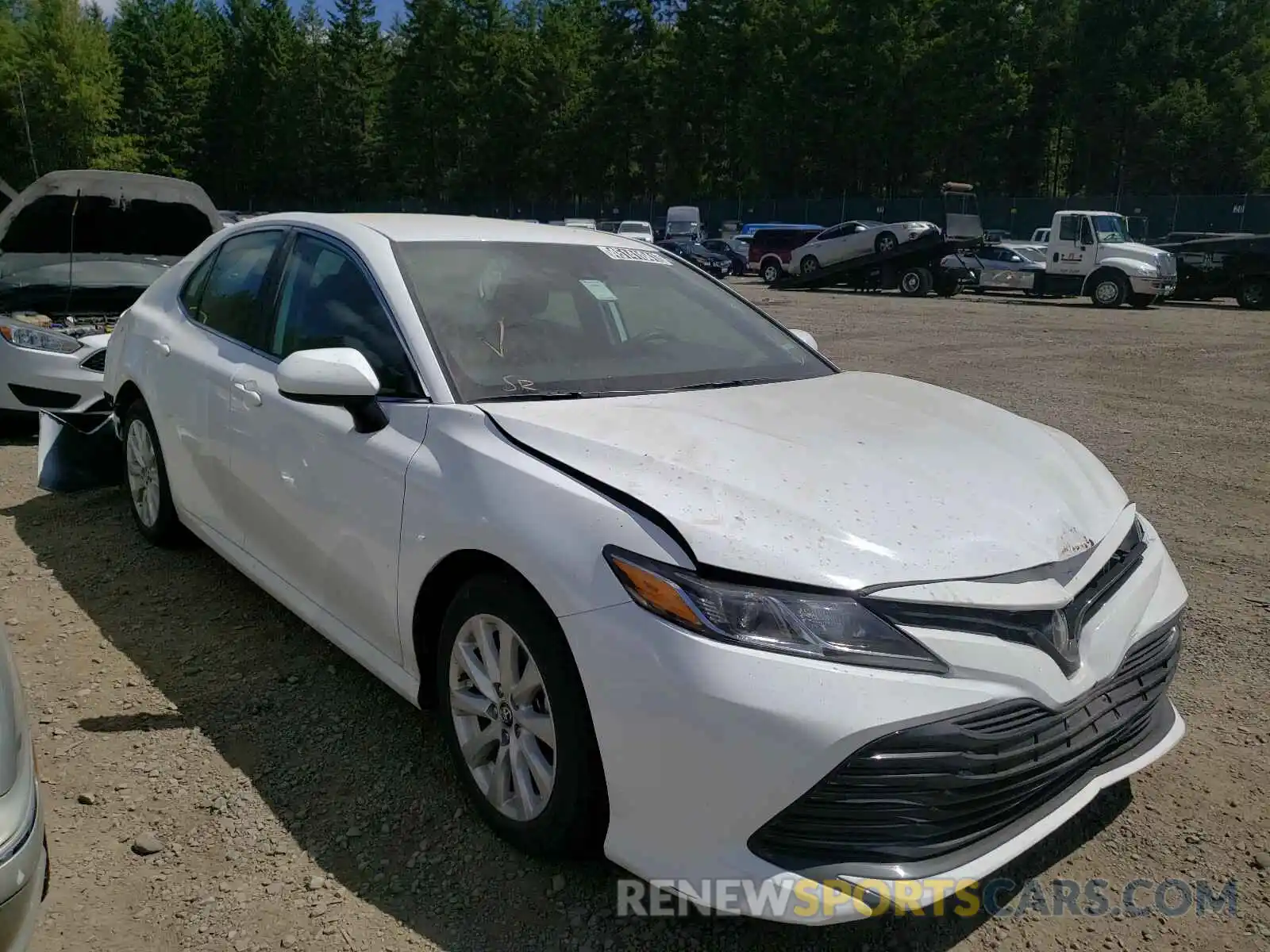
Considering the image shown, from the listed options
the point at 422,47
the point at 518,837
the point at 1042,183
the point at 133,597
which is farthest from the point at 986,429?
the point at 422,47

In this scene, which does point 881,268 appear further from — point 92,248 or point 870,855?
point 870,855

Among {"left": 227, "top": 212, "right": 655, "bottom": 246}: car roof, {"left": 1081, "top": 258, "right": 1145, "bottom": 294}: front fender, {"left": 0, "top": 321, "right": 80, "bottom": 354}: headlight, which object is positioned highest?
{"left": 1081, "top": 258, "right": 1145, "bottom": 294}: front fender

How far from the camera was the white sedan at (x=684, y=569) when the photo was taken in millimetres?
2020

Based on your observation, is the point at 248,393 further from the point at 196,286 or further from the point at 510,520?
the point at 510,520

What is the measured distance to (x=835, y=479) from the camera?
240 cm

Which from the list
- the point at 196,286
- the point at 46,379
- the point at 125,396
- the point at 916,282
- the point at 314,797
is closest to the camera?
the point at 314,797

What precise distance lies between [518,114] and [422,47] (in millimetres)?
9469

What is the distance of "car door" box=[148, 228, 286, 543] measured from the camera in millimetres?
3770

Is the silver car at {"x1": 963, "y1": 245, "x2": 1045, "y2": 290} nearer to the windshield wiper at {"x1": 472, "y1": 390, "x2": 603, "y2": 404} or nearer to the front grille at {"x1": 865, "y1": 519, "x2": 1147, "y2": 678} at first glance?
the windshield wiper at {"x1": 472, "y1": 390, "x2": 603, "y2": 404}

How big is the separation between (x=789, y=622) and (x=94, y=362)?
5.99 m

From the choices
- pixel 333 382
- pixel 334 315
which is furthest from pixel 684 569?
pixel 334 315

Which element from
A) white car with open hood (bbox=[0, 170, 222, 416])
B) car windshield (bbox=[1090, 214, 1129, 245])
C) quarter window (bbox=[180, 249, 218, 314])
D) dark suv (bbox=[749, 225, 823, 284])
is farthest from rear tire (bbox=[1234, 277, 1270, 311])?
quarter window (bbox=[180, 249, 218, 314])

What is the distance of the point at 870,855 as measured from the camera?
6.63 feet

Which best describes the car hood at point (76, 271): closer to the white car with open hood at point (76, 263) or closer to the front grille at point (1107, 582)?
the white car with open hood at point (76, 263)
